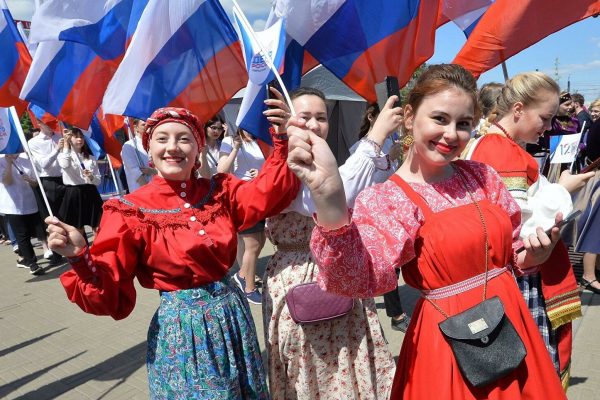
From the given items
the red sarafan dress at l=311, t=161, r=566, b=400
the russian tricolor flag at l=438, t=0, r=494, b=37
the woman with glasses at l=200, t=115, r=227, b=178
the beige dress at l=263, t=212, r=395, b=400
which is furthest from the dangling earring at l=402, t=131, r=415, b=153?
the woman with glasses at l=200, t=115, r=227, b=178

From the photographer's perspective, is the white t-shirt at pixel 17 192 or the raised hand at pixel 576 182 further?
the white t-shirt at pixel 17 192

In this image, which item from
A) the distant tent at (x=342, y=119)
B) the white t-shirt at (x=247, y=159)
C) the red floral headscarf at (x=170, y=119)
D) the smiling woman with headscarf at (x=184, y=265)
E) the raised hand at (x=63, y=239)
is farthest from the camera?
the distant tent at (x=342, y=119)

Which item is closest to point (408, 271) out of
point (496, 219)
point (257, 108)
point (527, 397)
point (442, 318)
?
point (442, 318)

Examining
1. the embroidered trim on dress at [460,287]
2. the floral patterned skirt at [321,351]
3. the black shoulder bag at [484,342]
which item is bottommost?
the floral patterned skirt at [321,351]

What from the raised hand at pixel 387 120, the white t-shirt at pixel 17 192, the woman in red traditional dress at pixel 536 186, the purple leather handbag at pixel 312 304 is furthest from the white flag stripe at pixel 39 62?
the white t-shirt at pixel 17 192

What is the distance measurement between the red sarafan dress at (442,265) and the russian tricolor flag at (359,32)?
4.65ft

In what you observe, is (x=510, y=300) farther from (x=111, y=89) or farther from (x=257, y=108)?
(x=111, y=89)

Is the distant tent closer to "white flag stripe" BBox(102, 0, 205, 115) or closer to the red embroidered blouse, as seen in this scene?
"white flag stripe" BBox(102, 0, 205, 115)

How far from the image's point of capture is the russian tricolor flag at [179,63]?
9.27 feet

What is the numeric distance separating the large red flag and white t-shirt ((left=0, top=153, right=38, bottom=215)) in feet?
21.1

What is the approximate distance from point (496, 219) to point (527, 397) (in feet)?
1.97

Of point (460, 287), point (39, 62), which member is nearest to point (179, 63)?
point (39, 62)

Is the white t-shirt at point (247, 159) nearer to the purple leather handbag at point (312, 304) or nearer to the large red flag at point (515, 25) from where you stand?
the large red flag at point (515, 25)

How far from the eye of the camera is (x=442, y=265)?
5.18 feet
